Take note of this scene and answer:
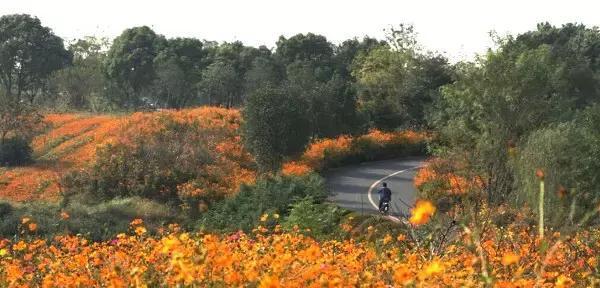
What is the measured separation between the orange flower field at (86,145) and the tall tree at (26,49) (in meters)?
16.8

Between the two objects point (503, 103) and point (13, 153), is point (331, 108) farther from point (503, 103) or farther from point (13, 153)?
point (13, 153)

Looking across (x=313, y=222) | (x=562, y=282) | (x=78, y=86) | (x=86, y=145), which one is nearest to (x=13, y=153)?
(x=86, y=145)

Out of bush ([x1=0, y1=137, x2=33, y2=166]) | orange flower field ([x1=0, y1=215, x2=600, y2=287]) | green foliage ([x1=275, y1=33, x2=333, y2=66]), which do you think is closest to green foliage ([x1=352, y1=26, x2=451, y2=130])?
green foliage ([x1=275, y1=33, x2=333, y2=66])

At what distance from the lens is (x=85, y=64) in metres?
72.8

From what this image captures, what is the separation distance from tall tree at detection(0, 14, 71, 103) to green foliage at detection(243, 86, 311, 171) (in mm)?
36139

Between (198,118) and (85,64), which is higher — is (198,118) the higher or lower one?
the lower one

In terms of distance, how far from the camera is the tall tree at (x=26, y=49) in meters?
57.4

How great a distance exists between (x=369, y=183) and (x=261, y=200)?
10.5 m

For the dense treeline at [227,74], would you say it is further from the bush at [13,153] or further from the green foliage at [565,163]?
the green foliage at [565,163]

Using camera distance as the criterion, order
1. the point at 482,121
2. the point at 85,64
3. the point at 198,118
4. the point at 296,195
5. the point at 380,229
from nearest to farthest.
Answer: the point at 380,229 → the point at 296,195 → the point at 482,121 → the point at 198,118 → the point at 85,64

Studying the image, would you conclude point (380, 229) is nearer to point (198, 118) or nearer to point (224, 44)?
point (198, 118)

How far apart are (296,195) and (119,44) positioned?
45241 mm

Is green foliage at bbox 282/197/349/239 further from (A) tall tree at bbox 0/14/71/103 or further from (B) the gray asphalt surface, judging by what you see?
(A) tall tree at bbox 0/14/71/103

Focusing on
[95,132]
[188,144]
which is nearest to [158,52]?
[95,132]
